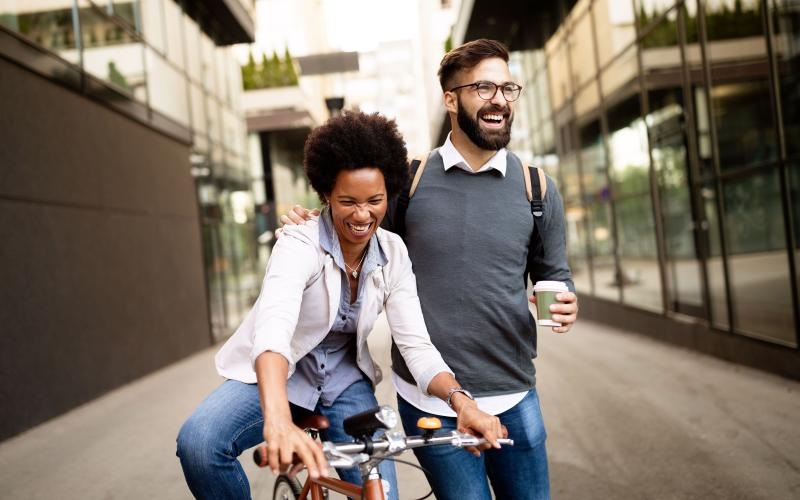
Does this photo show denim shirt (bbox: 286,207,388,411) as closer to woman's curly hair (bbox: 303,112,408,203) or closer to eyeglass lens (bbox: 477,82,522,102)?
woman's curly hair (bbox: 303,112,408,203)

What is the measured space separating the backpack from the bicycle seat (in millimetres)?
724

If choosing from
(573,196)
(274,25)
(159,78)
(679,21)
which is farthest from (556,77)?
(274,25)

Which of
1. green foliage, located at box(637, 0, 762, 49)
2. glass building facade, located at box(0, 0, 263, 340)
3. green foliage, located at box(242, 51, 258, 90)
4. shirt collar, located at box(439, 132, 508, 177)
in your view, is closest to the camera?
shirt collar, located at box(439, 132, 508, 177)

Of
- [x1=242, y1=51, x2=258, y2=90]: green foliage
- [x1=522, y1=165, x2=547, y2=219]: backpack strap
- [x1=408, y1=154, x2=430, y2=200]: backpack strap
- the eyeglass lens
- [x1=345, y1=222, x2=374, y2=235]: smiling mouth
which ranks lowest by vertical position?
[x1=345, y1=222, x2=374, y2=235]: smiling mouth

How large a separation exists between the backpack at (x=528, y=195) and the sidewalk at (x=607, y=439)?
2.57 metres

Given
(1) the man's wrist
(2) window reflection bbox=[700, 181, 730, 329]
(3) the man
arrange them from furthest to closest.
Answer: (2) window reflection bbox=[700, 181, 730, 329]
(3) the man
(1) the man's wrist

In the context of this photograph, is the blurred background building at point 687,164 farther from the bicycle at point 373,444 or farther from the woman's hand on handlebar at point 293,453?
the woman's hand on handlebar at point 293,453

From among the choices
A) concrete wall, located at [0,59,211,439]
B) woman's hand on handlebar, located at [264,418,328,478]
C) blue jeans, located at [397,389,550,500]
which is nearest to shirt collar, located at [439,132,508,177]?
blue jeans, located at [397,389,550,500]

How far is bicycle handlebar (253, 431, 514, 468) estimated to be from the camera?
5.79 feet

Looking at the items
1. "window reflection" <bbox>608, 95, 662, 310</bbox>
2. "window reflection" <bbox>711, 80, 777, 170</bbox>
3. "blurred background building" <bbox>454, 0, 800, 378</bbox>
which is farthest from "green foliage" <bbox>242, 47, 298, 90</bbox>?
"window reflection" <bbox>711, 80, 777, 170</bbox>

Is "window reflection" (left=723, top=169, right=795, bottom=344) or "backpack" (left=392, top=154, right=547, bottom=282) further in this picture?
"window reflection" (left=723, top=169, right=795, bottom=344)

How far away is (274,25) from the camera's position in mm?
39312

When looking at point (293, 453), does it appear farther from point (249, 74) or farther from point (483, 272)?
point (249, 74)

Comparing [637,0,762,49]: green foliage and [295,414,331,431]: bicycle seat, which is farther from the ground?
[637,0,762,49]: green foliage
